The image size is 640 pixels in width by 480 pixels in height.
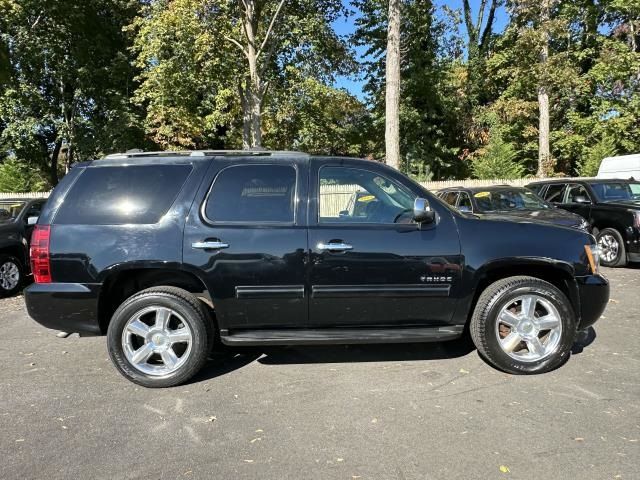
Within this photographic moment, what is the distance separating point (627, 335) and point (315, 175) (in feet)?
12.3

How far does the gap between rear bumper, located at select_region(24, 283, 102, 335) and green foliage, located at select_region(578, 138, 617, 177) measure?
938 inches

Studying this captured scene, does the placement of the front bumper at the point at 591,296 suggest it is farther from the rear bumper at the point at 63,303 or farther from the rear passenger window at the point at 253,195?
the rear bumper at the point at 63,303

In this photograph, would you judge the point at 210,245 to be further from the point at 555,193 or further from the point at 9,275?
the point at 555,193

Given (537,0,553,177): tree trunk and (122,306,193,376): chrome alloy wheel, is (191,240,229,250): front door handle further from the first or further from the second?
(537,0,553,177): tree trunk

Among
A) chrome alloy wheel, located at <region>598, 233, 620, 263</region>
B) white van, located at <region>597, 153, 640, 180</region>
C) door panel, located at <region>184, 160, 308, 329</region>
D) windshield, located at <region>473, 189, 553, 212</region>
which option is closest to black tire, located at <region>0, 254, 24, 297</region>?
door panel, located at <region>184, 160, 308, 329</region>

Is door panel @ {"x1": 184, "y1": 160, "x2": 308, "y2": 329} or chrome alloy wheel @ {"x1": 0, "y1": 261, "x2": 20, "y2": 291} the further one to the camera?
chrome alloy wheel @ {"x1": 0, "y1": 261, "x2": 20, "y2": 291}

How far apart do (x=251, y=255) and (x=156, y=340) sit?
3.51ft

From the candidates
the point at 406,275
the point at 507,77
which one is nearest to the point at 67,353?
the point at 406,275

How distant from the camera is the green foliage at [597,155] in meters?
23.1

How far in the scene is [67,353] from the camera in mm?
5098

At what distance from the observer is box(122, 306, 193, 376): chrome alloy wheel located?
412 centimetres

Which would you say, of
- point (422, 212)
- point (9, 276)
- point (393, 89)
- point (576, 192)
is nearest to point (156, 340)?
point (422, 212)

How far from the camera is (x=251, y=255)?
13.3 ft

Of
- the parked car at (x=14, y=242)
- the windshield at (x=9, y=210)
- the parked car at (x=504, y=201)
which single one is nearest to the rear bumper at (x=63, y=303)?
the parked car at (x=14, y=242)
